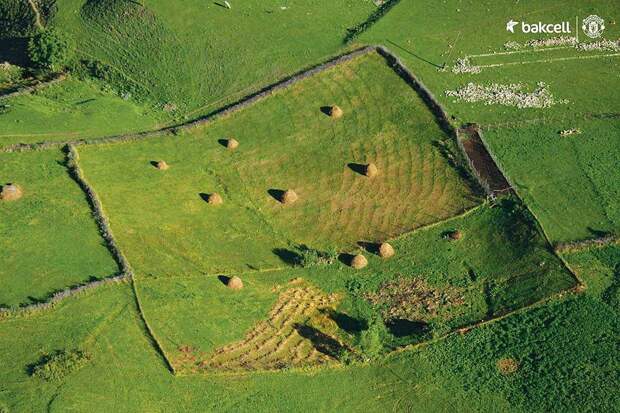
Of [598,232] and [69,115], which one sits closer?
[598,232]

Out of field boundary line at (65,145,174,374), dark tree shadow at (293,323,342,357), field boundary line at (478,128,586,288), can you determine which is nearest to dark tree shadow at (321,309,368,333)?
dark tree shadow at (293,323,342,357)

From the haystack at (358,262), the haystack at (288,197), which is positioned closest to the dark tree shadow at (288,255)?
the haystack at (358,262)

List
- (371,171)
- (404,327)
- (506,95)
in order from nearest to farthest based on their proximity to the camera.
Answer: (404,327) < (371,171) < (506,95)

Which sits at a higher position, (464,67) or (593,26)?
(593,26)

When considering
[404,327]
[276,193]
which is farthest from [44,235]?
[404,327]

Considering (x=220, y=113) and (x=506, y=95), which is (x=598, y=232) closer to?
(x=506, y=95)

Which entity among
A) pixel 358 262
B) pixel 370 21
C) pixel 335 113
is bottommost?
pixel 358 262

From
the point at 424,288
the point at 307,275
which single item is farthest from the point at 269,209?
the point at 424,288
